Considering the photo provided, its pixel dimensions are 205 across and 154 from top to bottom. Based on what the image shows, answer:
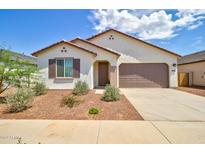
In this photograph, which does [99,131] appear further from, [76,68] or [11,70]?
[76,68]

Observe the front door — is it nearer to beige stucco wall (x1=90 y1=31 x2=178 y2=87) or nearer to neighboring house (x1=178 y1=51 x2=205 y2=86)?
beige stucco wall (x1=90 y1=31 x2=178 y2=87)

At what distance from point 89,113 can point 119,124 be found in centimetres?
175

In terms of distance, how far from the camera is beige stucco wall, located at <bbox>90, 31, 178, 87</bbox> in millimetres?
17294

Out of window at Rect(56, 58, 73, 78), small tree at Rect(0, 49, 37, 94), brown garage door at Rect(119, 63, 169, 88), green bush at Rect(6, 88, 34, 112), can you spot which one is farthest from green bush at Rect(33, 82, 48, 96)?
brown garage door at Rect(119, 63, 169, 88)

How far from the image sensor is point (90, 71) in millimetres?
13781

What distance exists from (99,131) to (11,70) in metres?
7.52

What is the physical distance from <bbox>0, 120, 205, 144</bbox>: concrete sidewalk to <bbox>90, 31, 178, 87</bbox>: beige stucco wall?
1171cm

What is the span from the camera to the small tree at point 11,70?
1006 centimetres

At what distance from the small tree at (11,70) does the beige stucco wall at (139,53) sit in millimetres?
9386

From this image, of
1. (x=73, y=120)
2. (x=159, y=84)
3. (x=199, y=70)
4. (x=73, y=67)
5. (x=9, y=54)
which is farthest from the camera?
(x=199, y=70)

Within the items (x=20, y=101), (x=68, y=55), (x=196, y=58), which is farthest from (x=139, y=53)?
(x=20, y=101)

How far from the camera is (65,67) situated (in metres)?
13.7

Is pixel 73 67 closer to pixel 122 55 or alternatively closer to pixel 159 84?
pixel 122 55
